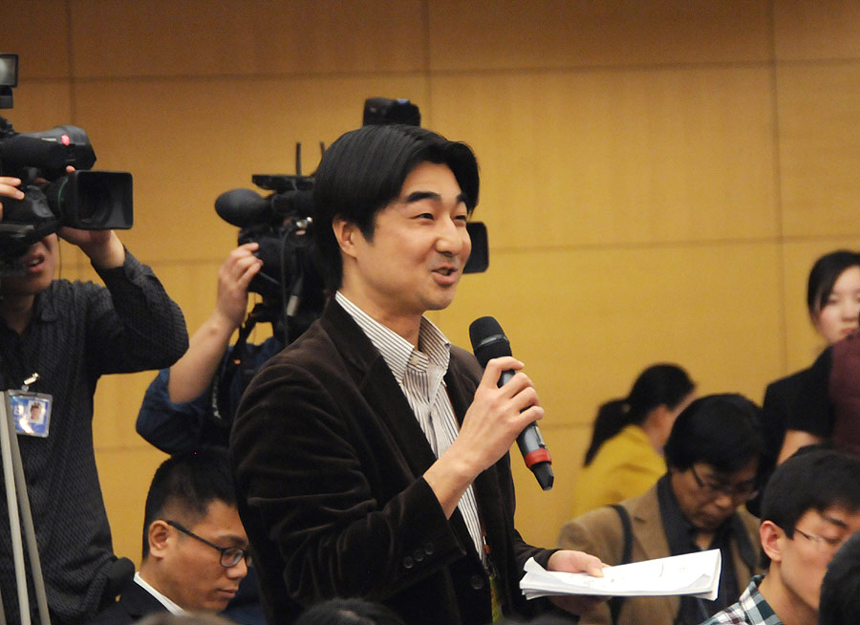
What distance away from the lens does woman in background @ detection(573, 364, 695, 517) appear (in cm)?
328

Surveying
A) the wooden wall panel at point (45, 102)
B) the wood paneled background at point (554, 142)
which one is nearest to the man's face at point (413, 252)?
the wood paneled background at point (554, 142)

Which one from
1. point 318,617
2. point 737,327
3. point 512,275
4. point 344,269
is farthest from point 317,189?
point 737,327

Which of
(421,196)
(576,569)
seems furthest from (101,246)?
Answer: (576,569)

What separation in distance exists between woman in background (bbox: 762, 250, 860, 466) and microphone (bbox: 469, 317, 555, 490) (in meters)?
1.35

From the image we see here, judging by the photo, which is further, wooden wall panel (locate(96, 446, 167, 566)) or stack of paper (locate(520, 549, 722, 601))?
wooden wall panel (locate(96, 446, 167, 566))

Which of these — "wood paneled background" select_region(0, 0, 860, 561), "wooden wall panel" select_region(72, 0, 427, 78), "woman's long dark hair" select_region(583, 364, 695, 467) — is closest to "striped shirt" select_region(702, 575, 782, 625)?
"woman's long dark hair" select_region(583, 364, 695, 467)

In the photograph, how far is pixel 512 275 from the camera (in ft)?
15.4

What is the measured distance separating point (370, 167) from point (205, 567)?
116cm

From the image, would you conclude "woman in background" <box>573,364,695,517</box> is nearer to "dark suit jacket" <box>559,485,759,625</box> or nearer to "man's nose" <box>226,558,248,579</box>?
"dark suit jacket" <box>559,485,759,625</box>

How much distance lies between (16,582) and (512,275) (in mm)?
2782

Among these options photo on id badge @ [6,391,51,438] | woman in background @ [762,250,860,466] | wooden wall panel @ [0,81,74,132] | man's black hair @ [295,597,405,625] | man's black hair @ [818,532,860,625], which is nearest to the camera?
man's black hair @ [818,532,860,625]

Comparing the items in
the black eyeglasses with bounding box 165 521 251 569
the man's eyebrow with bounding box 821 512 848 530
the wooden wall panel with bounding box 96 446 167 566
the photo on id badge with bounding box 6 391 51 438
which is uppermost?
the photo on id badge with bounding box 6 391 51 438

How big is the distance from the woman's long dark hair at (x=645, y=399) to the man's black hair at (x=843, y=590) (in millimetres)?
2243

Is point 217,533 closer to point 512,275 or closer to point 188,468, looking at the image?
point 188,468
